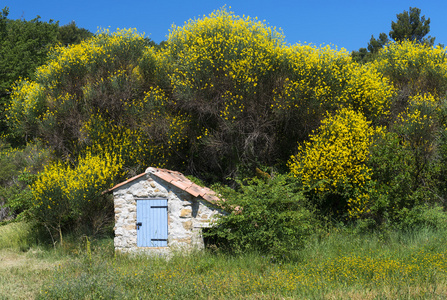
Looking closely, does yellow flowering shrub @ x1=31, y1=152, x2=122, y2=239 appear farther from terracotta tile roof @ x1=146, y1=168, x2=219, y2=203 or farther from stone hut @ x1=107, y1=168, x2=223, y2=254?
terracotta tile roof @ x1=146, y1=168, x2=219, y2=203

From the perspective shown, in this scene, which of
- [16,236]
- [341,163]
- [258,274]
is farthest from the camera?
[16,236]

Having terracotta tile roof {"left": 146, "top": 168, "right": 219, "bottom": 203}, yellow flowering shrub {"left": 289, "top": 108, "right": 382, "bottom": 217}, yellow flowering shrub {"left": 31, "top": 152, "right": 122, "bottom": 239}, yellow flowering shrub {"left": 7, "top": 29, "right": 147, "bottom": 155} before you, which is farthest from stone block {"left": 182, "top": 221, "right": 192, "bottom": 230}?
yellow flowering shrub {"left": 7, "top": 29, "right": 147, "bottom": 155}

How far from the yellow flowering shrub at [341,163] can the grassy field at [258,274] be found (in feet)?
8.60

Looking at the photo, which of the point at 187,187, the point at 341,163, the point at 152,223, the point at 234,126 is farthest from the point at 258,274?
the point at 234,126

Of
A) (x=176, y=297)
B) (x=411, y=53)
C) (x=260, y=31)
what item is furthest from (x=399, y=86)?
(x=176, y=297)

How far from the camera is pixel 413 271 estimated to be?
967cm

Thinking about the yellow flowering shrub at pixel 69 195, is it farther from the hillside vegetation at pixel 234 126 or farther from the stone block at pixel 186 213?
the stone block at pixel 186 213

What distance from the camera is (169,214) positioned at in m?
13.2

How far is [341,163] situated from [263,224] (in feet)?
16.8

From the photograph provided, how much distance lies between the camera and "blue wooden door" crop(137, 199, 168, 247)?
13.2 meters

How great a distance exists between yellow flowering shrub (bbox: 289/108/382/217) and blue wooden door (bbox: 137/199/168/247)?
574 centimetres

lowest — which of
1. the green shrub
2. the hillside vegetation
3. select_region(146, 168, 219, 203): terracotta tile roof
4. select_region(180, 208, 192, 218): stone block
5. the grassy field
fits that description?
the grassy field

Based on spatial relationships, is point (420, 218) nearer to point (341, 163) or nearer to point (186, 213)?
point (341, 163)

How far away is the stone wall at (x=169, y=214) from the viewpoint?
13023 millimetres
